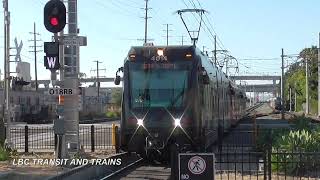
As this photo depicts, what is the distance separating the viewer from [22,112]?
7781 centimetres

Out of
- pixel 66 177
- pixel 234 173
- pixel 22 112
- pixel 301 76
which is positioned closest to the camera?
pixel 66 177

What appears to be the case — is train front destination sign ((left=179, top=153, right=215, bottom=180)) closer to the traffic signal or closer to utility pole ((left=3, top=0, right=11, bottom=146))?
the traffic signal

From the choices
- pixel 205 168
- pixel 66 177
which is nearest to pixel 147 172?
pixel 66 177

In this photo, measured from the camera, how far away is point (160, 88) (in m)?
19.8

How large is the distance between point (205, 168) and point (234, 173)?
551cm

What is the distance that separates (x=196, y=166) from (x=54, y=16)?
8.04m

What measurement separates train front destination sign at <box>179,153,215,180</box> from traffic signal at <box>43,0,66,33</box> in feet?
25.2

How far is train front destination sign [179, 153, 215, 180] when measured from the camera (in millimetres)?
10867

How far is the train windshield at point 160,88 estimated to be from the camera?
19.7 meters

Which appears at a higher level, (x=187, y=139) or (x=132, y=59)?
(x=132, y=59)

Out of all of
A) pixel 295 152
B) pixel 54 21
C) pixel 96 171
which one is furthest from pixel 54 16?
pixel 295 152

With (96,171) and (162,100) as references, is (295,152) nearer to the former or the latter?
(96,171)

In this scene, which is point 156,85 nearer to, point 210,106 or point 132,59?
point 132,59

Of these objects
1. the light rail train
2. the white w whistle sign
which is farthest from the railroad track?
the white w whistle sign
